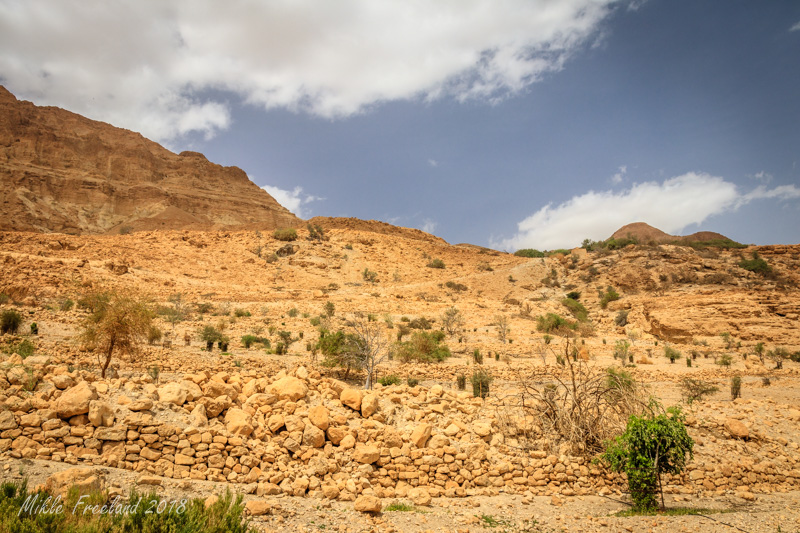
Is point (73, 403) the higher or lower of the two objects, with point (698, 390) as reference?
lower

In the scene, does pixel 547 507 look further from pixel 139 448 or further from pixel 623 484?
pixel 139 448

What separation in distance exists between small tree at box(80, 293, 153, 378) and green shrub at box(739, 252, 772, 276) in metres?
50.0

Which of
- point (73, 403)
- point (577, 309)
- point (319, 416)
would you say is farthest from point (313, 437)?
point (577, 309)

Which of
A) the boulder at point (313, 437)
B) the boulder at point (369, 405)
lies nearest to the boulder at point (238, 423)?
the boulder at point (313, 437)

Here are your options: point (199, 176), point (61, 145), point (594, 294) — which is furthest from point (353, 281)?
point (61, 145)

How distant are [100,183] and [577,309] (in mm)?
75716

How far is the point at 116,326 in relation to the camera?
1205 cm

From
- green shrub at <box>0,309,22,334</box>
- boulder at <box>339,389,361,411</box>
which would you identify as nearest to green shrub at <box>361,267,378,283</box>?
green shrub at <box>0,309,22,334</box>

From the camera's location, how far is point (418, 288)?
43969mm

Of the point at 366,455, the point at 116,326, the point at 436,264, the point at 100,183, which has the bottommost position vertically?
the point at 366,455

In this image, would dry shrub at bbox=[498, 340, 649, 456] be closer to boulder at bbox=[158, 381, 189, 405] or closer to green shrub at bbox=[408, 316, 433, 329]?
boulder at bbox=[158, 381, 189, 405]

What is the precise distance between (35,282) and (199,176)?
67.5 meters

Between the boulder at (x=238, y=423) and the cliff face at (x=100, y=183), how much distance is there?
205ft

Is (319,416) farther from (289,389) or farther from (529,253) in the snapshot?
(529,253)
